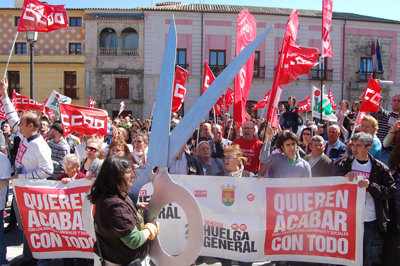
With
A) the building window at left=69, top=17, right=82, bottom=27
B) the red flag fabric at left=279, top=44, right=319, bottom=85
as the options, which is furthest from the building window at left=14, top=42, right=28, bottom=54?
the red flag fabric at left=279, top=44, right=319, bottom=85

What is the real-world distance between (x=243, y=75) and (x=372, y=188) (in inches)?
121

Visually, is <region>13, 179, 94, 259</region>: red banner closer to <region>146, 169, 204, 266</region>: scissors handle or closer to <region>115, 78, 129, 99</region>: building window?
<region>146, 169, 204, 266</region>: scissors handle

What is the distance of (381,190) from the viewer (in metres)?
3.70

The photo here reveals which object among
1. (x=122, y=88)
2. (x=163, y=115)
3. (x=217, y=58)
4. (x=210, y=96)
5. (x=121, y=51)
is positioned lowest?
(x=163, y=115)

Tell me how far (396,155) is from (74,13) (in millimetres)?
29664

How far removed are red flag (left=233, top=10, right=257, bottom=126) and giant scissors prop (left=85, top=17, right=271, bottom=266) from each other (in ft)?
11.4

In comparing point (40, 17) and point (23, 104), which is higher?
point (40, 17)

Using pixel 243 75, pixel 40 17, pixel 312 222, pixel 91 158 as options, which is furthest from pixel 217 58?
pixel 312 222

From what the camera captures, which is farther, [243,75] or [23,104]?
[23,104]

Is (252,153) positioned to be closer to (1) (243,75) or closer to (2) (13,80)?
(1) (243,75)

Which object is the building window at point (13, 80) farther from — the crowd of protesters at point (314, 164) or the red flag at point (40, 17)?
the crowd of protesters at point (314, 164)

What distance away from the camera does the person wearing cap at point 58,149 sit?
17.1ft

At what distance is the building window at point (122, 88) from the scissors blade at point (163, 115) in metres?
26.3

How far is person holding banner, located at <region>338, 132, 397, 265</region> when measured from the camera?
3727 millimetres
